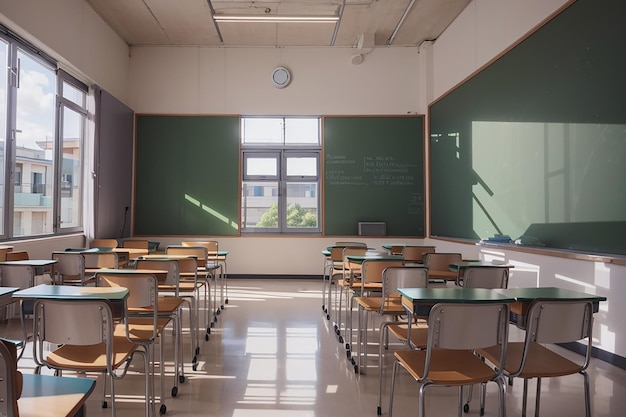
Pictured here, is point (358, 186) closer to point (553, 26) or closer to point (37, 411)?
point (553, 26)

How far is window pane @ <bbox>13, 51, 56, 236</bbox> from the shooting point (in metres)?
5.02

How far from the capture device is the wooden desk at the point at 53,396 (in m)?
1.33

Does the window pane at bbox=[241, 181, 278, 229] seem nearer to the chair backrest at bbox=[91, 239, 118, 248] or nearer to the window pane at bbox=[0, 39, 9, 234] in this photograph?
the chair backrest at bbox=[91, 239, 118, 248]

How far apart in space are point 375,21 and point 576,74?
392 centimetres

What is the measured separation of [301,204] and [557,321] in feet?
21.0

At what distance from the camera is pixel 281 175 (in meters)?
8.27

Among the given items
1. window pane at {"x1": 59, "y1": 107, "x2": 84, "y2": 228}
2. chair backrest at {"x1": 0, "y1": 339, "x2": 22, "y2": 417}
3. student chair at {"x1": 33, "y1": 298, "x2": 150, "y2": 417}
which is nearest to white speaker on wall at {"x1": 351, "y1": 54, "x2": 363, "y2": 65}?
window pane at {"x1": 59, "y1": 107, "x2": 84, "y2": 228}

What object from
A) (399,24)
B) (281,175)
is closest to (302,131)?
(281,175)

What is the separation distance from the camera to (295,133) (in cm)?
829

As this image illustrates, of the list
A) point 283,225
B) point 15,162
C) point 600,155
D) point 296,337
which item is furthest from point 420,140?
point 15,162

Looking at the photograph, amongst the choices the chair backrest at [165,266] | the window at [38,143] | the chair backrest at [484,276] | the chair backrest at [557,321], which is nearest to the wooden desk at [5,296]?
the chair backrest at [165,266]

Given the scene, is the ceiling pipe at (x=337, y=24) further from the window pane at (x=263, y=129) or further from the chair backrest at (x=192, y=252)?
the chair backrest at (x=192, y=252)

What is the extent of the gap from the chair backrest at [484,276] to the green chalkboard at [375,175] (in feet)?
15.2

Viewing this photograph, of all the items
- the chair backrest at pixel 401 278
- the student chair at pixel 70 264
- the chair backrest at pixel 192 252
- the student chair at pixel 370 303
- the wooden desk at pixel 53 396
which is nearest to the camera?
the wooden desk at pixel 53 396
